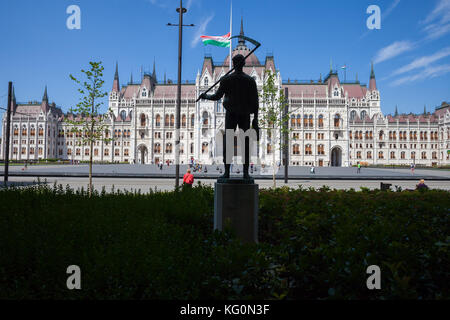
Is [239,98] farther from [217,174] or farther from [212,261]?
[217,174]

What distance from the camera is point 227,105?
523 cm

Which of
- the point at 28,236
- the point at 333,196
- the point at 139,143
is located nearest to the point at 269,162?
the point at 139,143

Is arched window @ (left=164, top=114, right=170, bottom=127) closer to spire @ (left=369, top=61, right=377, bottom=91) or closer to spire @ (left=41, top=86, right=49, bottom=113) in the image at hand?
spire @ (left=41, top=86, right=49, bottom=113)

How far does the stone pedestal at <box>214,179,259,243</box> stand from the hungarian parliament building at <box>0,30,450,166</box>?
53.6 metres

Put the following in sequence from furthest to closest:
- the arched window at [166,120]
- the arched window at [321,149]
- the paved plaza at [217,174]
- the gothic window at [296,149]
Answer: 1. the arched window at [166,120]
2. the gothic window at [296,149]
3. the arched window at [321,149]
4. the paved plaza at [217,174]

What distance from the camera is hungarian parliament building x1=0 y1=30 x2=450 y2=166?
214 ft

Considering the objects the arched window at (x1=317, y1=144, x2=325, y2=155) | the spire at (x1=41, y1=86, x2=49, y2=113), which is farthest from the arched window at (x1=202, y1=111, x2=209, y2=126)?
the spire at (x1=41, y1=86, x2=49, y2=113)

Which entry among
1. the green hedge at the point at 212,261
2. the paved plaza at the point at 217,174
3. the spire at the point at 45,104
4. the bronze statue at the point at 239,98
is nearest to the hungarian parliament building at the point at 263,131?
the spire at the point at 45,104

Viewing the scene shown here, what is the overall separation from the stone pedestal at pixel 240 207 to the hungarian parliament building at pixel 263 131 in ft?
176

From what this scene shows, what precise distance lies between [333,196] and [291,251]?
400 cm

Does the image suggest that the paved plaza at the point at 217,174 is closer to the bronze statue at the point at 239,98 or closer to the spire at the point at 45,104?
the bronze statue at the point at 239,98

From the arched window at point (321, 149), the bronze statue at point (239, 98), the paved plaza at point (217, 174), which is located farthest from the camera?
the arched window at point (321, 149)

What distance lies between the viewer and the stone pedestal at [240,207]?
457 cm

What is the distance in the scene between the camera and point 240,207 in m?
4.59
